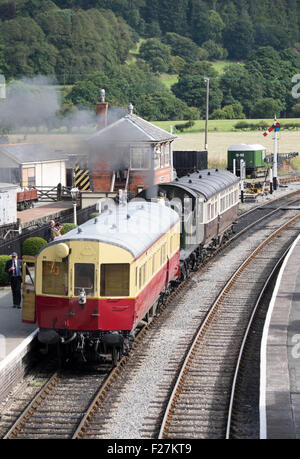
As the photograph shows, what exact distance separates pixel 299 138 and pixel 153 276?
276ft

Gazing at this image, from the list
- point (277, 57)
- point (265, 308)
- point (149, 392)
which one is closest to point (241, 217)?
point (265, 308)

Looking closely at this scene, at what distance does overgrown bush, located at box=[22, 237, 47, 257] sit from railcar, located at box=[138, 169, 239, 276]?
13.5 ft

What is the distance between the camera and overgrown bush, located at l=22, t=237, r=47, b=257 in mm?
26172

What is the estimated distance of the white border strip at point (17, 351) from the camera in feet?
47.6

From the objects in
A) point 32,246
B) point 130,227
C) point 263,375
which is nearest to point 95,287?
point 130,227

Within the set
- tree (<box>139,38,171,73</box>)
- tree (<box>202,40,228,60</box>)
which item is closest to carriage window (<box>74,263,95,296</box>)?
tree (<box>139,38,171,73</box>)

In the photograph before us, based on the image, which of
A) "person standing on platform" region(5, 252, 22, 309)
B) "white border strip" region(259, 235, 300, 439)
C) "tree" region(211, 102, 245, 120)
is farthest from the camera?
"tree" region(211, 102, 245, 120)

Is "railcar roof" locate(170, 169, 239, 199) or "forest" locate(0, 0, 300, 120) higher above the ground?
"forest" locate(0, 0, 300, 120)

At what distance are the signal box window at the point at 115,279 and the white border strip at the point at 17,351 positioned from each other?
2.07 m

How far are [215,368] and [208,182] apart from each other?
13408 mm

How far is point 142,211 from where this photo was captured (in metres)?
19.6

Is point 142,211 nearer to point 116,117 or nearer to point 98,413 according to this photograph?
point 98,413

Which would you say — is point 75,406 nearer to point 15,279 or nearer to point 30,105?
point 15,279

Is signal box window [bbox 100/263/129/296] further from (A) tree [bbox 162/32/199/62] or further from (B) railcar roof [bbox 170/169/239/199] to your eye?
(A) tree [bbox 162/32/199/62]
